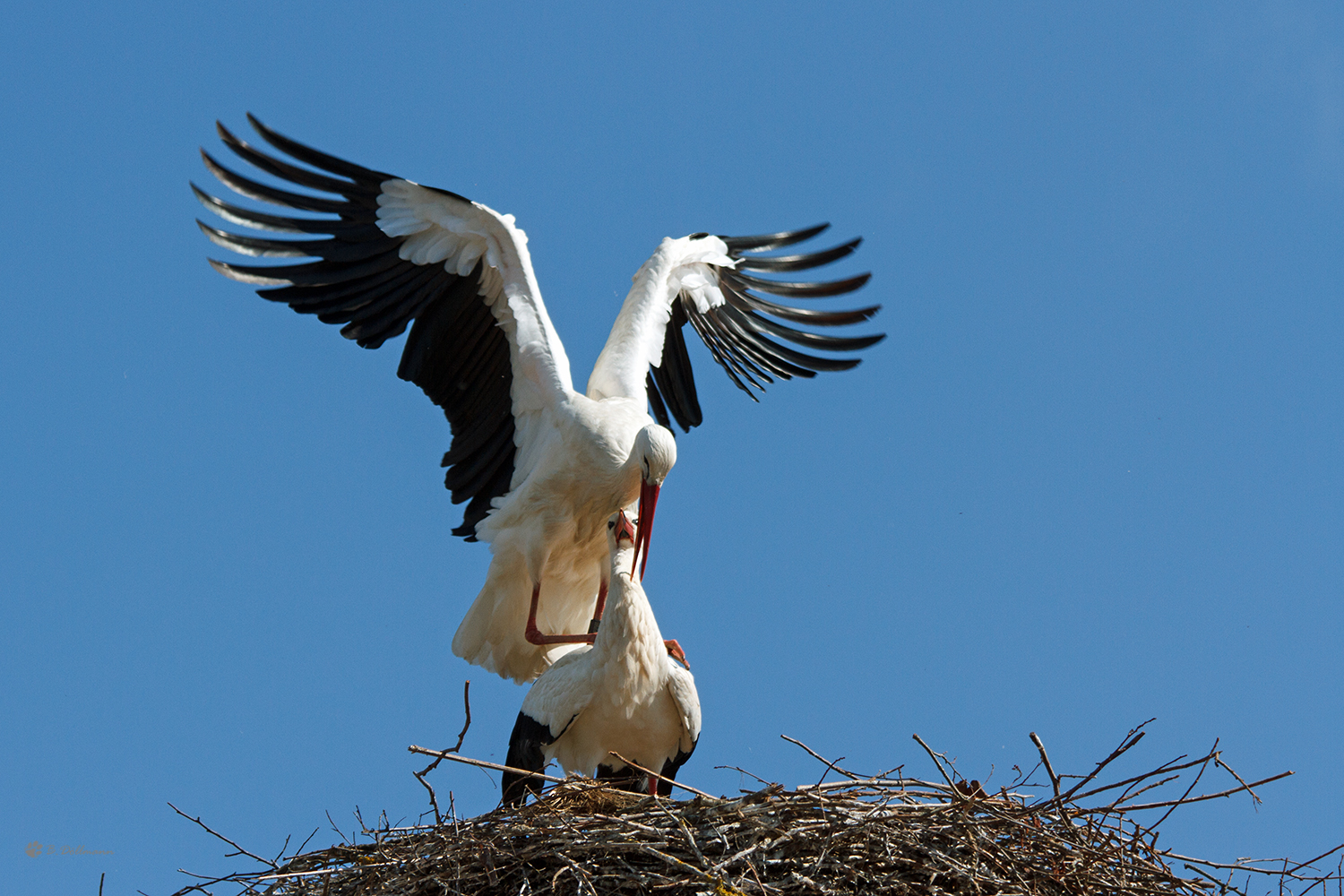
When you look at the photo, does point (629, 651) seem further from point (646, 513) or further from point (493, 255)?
point (493, 255)

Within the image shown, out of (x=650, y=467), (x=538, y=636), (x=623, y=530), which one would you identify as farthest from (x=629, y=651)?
(x=538, y=636)

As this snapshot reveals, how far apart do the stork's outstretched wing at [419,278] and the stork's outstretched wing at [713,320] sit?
440mm

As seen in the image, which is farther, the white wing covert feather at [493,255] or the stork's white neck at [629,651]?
the white wing covert feather at [493,255]

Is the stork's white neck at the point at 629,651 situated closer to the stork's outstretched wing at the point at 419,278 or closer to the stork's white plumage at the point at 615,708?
the stork's white plumage at the point at 615,708

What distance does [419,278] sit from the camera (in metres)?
5.86

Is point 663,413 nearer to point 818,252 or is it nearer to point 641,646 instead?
point 818,252

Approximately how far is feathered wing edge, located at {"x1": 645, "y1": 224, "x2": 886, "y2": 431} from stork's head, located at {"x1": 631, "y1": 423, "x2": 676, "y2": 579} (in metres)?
1.33

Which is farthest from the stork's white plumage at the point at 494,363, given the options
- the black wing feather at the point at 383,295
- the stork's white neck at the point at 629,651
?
the stork's white neck at the point at 629,651

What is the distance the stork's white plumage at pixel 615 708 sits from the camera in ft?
14.7

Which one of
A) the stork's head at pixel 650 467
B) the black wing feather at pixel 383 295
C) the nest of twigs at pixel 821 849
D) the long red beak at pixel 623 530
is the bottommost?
the nest of twigs at pixel 821 849

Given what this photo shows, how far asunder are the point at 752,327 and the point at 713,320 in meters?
0.23

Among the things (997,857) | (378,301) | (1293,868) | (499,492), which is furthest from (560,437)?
(1293,868)

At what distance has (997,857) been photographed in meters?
3.70

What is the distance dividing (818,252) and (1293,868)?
13.6ft
